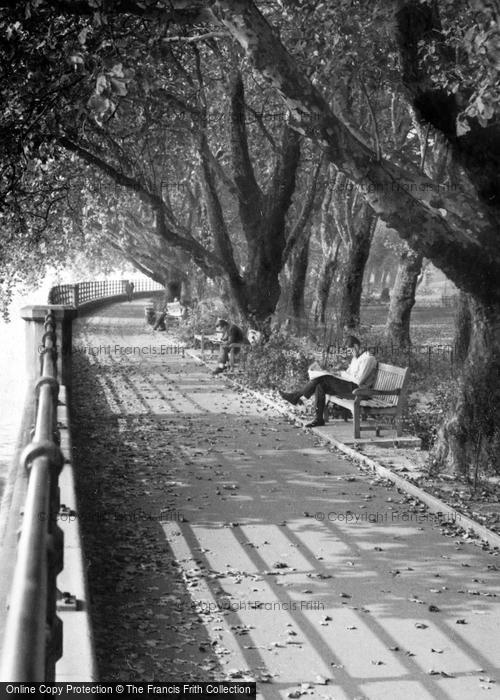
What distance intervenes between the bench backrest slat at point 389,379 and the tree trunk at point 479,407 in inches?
87.1

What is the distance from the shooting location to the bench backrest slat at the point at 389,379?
12.9 m

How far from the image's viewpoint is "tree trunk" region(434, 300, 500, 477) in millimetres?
10352

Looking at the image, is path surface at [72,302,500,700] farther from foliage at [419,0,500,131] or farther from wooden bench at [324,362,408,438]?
→ foliage at [419,0,500,131]

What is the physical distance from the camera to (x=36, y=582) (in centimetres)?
230

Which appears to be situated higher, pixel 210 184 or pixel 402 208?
pixel 210 184

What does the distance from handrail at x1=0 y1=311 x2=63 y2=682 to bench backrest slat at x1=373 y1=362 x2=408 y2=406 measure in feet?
29.5

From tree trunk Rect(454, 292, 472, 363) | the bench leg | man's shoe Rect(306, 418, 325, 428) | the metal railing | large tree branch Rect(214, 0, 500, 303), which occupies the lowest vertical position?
man's shoe Rect(306, 418, 325, 428)

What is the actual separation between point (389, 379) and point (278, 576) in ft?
21.4

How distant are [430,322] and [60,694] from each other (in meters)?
Result: 43.3

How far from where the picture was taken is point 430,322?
45.6 m

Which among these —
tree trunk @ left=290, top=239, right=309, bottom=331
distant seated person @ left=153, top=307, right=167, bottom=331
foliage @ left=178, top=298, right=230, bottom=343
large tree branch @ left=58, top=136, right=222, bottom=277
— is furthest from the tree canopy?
distant seated person @ left=153, top=307, right=167, bottom=331

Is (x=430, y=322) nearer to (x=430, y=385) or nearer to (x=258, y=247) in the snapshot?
(x=258, y=247)

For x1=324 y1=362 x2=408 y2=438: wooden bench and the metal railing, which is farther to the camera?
the metal railing

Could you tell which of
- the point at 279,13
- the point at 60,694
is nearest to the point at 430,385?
the point at 279,13
